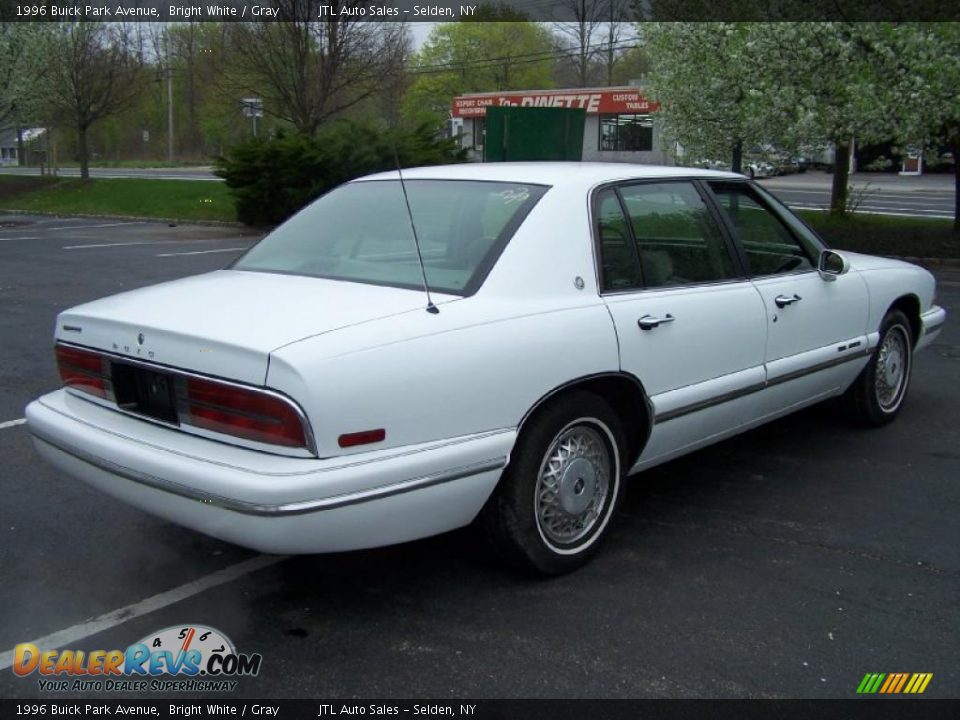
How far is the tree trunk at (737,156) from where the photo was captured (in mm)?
17211

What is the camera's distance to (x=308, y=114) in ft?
84.4

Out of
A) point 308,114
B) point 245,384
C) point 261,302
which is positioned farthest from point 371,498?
point 308,114

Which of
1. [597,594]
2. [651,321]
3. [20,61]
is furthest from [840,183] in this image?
[20,61]

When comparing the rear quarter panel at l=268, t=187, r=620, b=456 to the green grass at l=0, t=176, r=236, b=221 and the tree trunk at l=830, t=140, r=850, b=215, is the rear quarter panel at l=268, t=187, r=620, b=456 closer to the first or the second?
the tree trunk at l=830, t=140, r=850, b=215

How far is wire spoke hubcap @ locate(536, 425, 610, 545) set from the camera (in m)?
3.85

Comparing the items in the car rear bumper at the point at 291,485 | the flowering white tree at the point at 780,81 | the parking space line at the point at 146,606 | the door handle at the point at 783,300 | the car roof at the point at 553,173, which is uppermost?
the flowering white tree at the point at 780,81

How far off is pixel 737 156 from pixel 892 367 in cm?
1281

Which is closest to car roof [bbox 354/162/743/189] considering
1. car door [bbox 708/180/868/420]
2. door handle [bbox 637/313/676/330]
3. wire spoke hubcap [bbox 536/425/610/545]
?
car door [bbox 708/180/868/420]

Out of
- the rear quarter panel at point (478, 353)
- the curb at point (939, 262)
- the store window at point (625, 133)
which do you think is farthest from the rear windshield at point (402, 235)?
the store window at point (625, 133)

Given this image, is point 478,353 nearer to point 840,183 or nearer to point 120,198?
point 840,183

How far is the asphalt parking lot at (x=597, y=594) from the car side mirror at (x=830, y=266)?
40.0 inches

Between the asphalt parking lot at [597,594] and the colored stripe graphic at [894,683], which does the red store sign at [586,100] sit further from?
the colored stripe graphic at [894,683]

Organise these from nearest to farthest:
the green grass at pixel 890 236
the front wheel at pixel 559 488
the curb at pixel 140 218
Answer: the front wheel at pixel 559 488
the green grass at pixel 890 236
the curb at pixel 140 218
